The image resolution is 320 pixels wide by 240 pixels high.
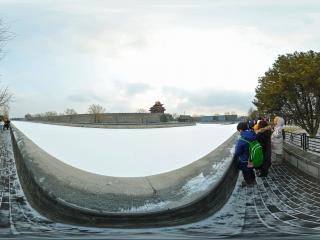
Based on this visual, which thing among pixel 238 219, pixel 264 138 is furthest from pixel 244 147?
pixel 238 219

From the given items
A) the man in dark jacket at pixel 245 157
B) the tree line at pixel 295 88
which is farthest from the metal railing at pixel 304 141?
the tree line at pixel 295 88

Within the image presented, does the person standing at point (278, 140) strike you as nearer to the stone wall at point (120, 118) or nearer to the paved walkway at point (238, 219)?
the paved walkway at point (238, 219)

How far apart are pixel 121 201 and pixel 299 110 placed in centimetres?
2221

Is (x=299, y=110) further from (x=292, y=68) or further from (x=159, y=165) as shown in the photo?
(x=159, y=165)

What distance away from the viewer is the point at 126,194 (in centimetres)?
826

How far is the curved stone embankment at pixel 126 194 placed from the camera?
712cm

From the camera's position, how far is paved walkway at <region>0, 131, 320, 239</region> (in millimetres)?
6016

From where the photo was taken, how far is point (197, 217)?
732 centimetres

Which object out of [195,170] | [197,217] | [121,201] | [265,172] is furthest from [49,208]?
[265,172]

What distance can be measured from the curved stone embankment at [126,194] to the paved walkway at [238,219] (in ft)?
0.81

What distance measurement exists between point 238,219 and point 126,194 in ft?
7.19

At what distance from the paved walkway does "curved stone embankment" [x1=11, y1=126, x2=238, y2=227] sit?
0.25 m

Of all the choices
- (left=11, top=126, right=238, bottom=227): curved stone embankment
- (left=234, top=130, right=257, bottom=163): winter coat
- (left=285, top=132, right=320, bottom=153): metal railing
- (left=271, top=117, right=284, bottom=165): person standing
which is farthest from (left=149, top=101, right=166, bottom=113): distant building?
(left=234, top=130, right=257, bottom=163): winter coat

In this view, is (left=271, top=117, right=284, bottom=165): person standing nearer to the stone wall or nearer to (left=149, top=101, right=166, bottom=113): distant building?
the stone wall
